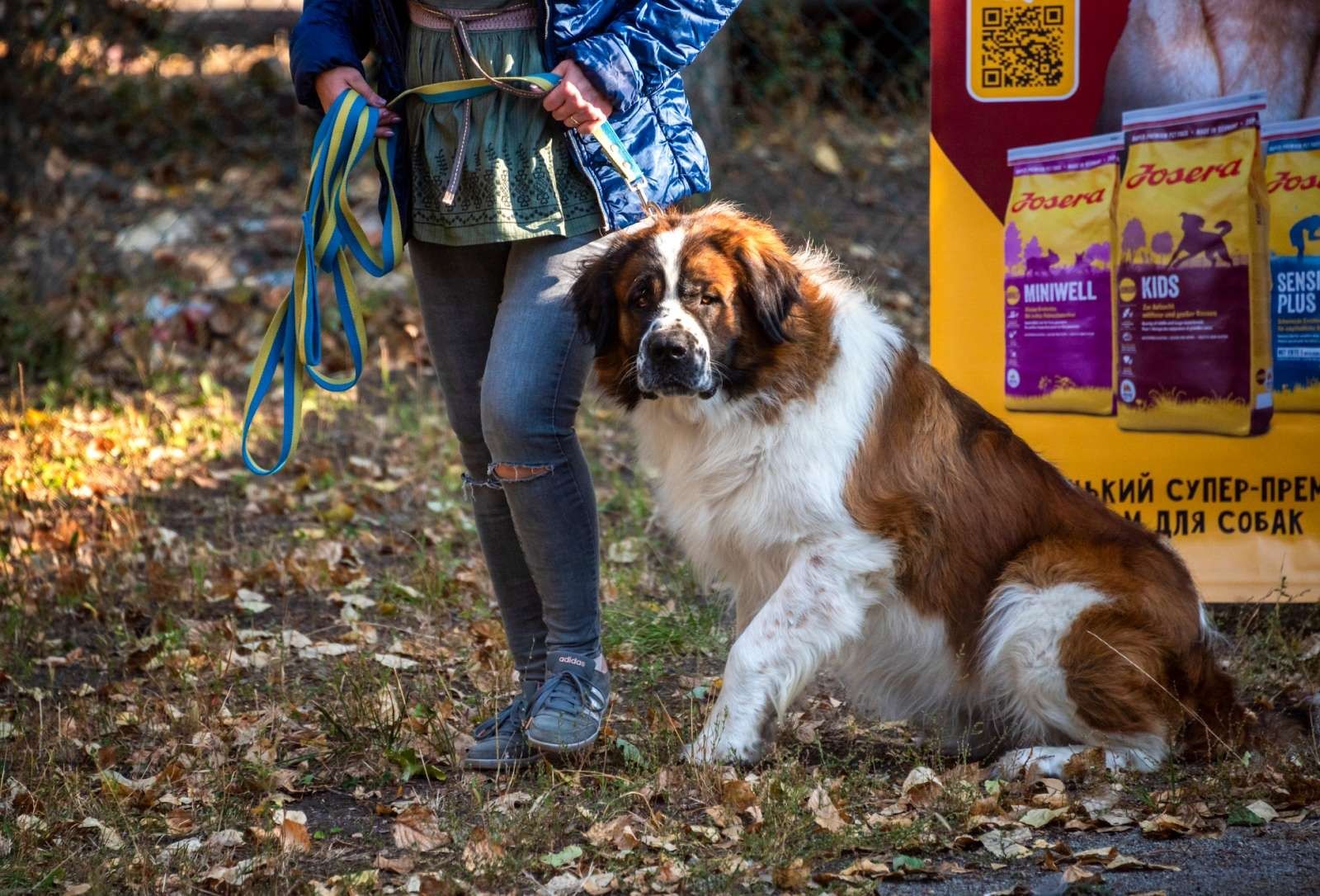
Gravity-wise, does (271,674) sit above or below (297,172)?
below

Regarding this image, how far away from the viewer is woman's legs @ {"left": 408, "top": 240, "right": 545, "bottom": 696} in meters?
3.45

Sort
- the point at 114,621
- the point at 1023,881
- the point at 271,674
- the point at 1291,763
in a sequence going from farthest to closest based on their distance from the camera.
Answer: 1. the point at 114,621
2. the point at 271,674
3. the point at 1291,763
4. the point at 1023,881

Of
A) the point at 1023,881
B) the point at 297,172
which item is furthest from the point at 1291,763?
the point at 297,172

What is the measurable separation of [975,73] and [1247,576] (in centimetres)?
187

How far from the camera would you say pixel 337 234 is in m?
3.55

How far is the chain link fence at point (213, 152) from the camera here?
772cm

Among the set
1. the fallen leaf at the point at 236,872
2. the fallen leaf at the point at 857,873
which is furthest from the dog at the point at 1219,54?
the fallen leaf at the point at 236,872

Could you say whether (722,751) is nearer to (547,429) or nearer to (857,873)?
(857,873)

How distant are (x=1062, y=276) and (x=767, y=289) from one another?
4.67 feet

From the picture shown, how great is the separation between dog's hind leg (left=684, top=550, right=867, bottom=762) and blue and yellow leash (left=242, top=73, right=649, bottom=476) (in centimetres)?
106

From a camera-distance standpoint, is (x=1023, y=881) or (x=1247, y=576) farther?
(x=1247, y=576)

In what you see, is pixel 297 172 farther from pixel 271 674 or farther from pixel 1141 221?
pixel 1141 221

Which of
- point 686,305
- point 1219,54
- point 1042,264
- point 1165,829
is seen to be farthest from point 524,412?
point 1219,54

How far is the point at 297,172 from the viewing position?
31.2 feet
